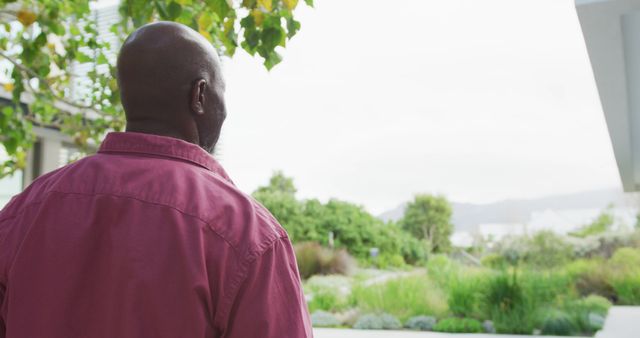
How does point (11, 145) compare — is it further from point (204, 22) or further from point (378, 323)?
point (378, 323)

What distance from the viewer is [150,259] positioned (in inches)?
32.0

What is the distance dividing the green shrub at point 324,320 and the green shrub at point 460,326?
143 cm

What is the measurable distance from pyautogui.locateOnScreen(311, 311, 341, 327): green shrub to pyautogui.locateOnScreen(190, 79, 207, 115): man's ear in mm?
7518

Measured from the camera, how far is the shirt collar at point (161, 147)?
905 mm

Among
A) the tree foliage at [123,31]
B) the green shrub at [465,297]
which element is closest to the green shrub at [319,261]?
the green shrub at [465,297]

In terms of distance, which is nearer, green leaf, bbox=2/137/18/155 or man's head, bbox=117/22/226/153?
man's head, bbox=117/22/226/153

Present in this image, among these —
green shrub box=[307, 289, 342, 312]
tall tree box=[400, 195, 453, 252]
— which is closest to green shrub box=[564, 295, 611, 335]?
green shrub box=[307, 289, 342, 312]

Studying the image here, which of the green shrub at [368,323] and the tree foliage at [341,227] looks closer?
the green shrub at [368,323]

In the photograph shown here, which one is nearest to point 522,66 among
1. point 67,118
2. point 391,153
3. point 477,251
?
point 391,153

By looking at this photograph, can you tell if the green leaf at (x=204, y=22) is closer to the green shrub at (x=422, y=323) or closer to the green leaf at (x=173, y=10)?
the green leaf at (x=173, y=10)

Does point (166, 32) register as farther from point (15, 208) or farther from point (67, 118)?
point (67, 118)

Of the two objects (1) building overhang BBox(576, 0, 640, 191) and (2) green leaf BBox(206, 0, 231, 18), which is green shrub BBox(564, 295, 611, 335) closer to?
(1) building overhang BBox(576, 0, 640, 191)

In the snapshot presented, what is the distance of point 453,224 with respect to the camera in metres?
22.4

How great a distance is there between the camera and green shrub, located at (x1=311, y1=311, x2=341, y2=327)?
8.24m
